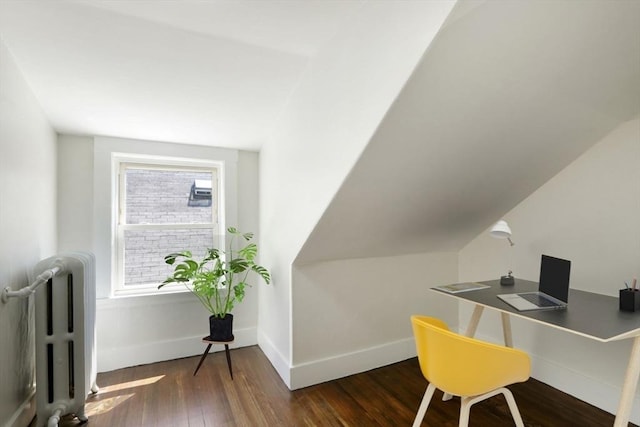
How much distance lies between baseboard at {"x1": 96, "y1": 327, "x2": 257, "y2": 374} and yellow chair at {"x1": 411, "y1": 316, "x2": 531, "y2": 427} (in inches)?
85.7

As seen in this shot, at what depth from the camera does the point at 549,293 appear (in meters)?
1.95

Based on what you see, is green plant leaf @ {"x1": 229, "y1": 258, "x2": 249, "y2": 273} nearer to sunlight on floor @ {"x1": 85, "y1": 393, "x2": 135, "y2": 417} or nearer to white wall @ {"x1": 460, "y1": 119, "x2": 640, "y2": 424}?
sunlight on floor @ {"x1": 85, "y1": 393, "x2": 135, "y2": 417}

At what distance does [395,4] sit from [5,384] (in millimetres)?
2683

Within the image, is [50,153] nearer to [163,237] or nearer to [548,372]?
[163,237]

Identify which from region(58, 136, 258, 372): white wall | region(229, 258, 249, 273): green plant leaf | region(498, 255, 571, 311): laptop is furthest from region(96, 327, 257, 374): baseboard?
region(498, 255, 571, 311): laptop

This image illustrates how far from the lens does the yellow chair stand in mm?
1377

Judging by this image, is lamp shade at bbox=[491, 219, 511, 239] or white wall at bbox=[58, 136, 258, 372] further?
white wall at bbox=[58, 136, 258, 372]

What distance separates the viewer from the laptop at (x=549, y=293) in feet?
5.77

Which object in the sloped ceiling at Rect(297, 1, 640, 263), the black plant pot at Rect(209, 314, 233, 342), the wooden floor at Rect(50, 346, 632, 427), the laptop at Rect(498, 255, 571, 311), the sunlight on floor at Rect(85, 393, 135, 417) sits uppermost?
the sloped ceiling at Rect(297, 1, 640, 263)

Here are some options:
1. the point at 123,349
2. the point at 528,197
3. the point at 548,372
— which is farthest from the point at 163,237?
the point at 548,372

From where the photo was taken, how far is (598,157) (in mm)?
2148

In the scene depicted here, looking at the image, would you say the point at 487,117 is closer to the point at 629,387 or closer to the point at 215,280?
the point at 629,387

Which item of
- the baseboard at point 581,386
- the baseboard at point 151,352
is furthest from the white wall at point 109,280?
the baseboard at point 581,386

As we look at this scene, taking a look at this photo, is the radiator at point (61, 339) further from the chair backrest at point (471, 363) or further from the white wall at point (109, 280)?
the chair backrest at point (471, 363)
